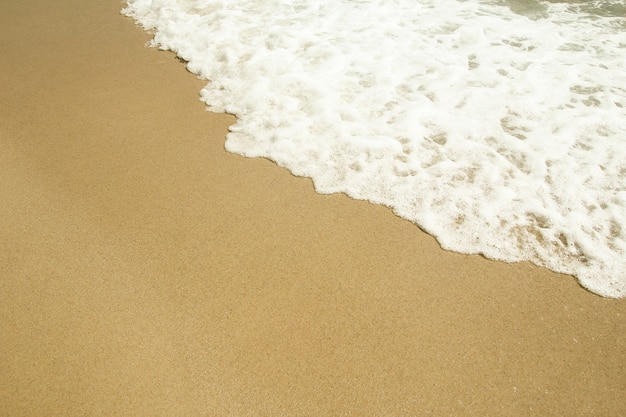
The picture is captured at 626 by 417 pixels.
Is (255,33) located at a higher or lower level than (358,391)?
higher

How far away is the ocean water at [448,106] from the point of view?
9.16ft

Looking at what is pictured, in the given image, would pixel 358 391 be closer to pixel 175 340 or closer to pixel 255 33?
pixel 175 340

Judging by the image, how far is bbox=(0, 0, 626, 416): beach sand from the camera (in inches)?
79.4

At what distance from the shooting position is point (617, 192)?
293 centimetres

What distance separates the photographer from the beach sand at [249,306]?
2.02m

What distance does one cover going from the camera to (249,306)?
2.36 meters

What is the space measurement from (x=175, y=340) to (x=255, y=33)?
3.91m

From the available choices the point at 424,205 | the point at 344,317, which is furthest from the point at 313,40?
the point at 344,317

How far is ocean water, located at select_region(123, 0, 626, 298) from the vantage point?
279 cm

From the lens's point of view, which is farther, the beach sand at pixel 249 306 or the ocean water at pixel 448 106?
the ocean water at pixel 448 106

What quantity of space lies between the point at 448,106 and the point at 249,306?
2.50m

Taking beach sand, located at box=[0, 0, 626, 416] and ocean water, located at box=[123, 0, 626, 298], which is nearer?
beach sand, located at box=[0, 0, 626, 416]

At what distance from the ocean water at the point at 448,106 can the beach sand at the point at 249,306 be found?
0.28 m

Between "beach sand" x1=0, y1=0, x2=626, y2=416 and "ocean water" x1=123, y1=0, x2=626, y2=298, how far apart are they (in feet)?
0.92
